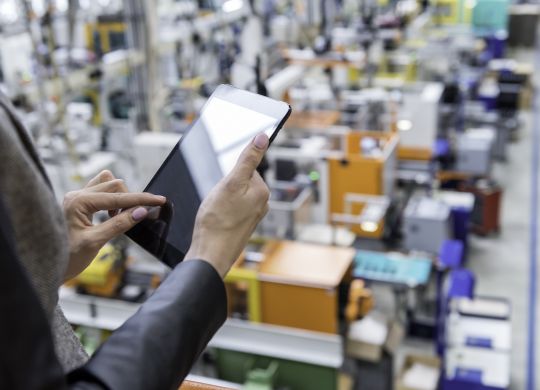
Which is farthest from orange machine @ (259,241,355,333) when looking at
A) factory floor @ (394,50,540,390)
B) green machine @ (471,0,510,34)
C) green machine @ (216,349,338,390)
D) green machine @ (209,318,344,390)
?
green machine @ (471,0,510,34)

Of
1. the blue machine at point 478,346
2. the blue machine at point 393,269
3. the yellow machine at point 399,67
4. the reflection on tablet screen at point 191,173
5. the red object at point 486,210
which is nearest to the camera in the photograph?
the reflection on tablet screen at point 191,173

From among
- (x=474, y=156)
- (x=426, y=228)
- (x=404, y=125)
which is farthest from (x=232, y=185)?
(x=474, y=156)

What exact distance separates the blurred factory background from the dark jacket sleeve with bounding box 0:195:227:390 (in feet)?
2.34

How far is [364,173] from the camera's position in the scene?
25.5ft

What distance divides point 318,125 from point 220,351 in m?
5.07

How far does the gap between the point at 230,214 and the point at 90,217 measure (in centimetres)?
38

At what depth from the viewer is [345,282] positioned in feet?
15.8

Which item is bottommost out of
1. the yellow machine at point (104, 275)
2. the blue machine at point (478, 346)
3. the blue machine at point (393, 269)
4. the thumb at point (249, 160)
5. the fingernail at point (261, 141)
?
the blue machine at point (478, 346)

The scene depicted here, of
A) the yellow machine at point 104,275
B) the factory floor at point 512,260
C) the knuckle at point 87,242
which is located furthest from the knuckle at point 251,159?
the factory floor at point 512,260

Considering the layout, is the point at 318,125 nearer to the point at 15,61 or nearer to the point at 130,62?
the point at 130,62

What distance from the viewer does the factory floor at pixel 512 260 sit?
20.2 feet

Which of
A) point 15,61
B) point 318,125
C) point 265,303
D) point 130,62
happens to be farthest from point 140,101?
point 265,303

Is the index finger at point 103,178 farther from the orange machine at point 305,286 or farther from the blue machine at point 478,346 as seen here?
the blue machine at point 478,346

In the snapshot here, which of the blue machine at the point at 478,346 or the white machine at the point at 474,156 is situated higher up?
the white machine at the point at 474,156
